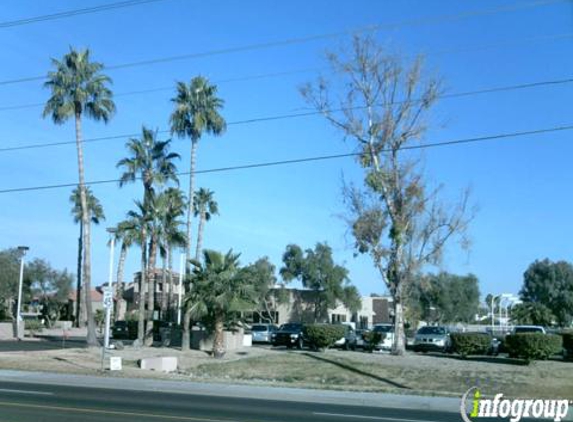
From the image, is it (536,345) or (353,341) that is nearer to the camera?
(536,345)

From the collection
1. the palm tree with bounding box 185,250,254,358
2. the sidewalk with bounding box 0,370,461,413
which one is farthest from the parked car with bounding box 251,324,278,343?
the sidewalk with bounding box 0,370,461,413

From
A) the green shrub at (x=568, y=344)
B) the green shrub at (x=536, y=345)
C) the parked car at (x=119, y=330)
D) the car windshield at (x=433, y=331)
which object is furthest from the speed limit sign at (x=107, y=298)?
the parked car at (x=119, y=330)

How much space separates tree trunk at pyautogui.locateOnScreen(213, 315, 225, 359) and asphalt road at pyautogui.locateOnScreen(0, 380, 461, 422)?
46.5 feet

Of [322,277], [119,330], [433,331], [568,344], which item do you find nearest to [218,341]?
[433,331]

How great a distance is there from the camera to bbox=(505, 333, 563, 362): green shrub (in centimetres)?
3033

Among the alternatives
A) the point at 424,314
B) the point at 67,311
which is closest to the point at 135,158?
the point at 67,311

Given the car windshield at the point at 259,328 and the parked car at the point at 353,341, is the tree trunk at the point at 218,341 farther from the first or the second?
the car windshield at the point at 259,328

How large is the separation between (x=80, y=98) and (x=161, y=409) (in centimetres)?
2669

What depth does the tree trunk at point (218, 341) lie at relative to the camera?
111ft

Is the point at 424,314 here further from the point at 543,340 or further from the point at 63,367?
the point at 63,367

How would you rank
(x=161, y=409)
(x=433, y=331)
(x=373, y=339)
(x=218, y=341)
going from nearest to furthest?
(x=161, y=409), (x=218, y=341), (x=373, y=339), (x=433, y=331)

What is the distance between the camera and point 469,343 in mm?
33375

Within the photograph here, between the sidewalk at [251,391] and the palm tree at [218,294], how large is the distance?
9828 millimetres

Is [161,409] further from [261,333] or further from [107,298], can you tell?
[261,333]
